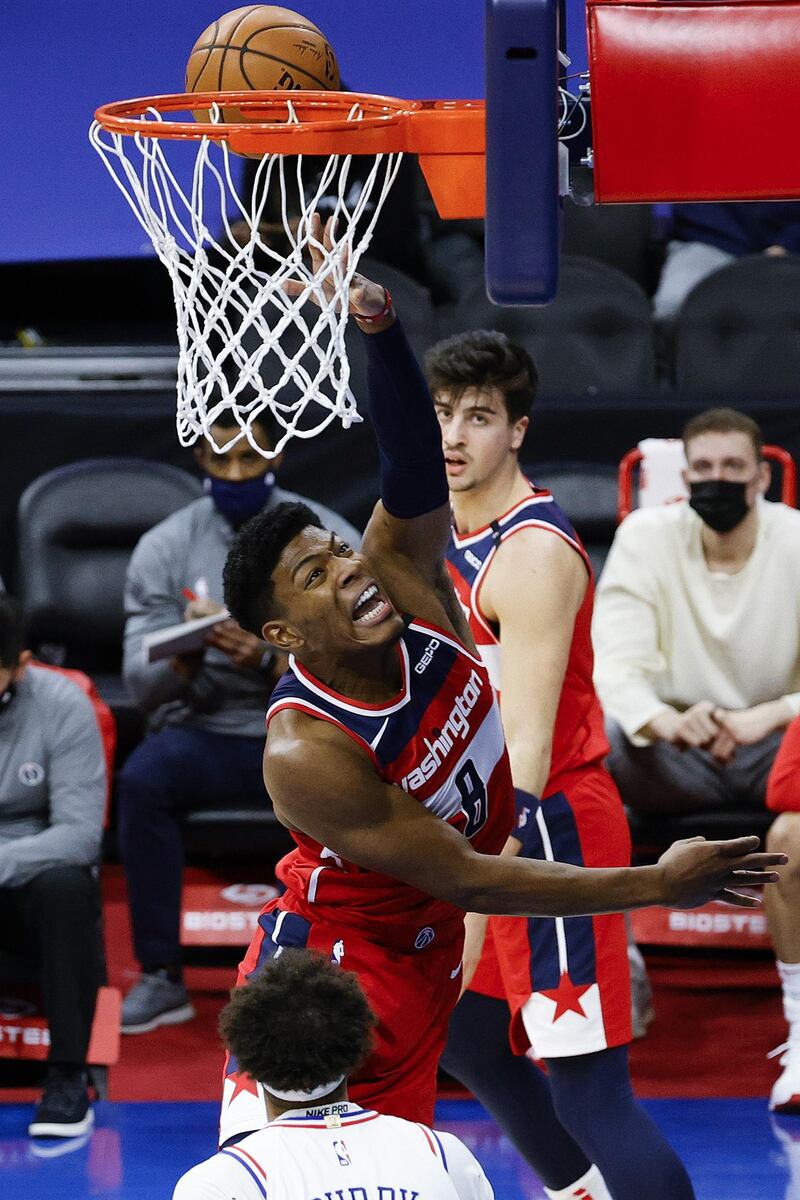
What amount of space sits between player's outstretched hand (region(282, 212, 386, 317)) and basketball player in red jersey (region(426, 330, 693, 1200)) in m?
0.64

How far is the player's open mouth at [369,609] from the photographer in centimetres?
283

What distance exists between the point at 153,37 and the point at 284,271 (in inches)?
178

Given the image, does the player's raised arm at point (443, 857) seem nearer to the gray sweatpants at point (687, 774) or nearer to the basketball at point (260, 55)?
the basketball at point (260, 55)

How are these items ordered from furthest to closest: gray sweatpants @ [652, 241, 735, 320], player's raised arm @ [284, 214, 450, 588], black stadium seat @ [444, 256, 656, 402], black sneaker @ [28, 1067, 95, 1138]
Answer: gray sweatpants @ [652, 241, 735, 320]
black stadium seat @ [444, 256, 656, 402]
black sneaker @ [28, 1067, 95, 1138]
player's raised arm @ [284, 214, 450, 588]

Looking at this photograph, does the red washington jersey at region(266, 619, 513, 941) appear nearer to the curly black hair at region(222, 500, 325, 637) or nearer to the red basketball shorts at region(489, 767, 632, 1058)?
the curly black hair at region(222, 500, 325, 637)

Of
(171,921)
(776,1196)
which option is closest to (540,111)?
(776,1196)

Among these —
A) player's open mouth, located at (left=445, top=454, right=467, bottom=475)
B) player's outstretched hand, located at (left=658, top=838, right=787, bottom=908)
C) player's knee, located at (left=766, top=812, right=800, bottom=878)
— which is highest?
player's open mouth, located at (left=445, top=454, right=467, bottom=475)

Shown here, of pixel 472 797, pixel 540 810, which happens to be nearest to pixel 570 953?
pixel 540 810

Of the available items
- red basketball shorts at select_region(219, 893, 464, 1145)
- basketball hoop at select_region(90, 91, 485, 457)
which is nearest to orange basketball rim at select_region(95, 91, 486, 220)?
basketball hoop at select_region(90, 91, 485, 457)

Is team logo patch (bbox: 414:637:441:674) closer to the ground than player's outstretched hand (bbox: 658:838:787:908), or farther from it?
farther from it

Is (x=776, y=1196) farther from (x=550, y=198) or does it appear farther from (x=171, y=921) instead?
(x=550, y=198)

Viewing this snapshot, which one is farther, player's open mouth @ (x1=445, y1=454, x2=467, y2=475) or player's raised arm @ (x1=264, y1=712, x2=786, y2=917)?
player's open mouth @ (x1=445, y1=454, x2=467, y2=475)

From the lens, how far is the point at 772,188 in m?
2.77

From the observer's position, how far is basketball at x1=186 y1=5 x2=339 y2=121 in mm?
3213
